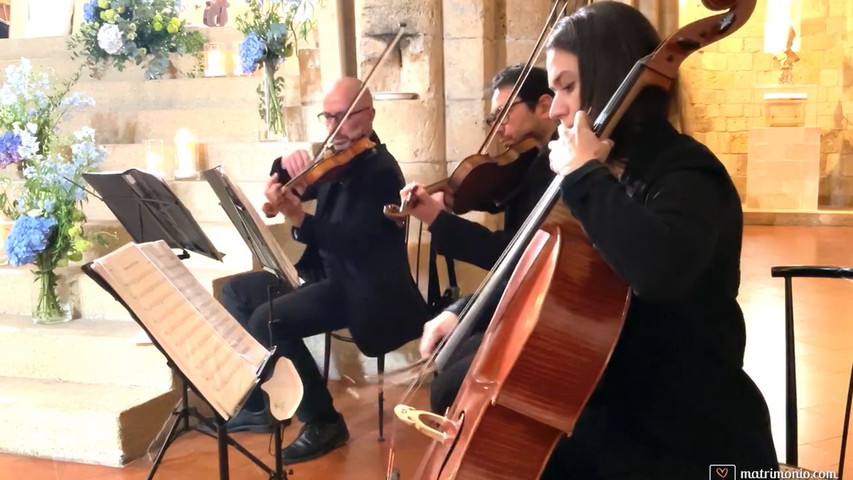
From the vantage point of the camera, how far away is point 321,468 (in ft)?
8.48

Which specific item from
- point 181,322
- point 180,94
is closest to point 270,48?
point 180,94

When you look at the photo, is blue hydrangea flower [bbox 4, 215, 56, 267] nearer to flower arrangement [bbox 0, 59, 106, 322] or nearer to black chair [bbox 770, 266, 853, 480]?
flower arrangement [bbox 0, 59, 106, 322]

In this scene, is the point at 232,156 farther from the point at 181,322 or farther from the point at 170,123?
the point at 181,322

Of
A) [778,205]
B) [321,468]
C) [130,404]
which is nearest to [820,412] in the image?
[321,468]

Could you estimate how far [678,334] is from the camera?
1.21 m

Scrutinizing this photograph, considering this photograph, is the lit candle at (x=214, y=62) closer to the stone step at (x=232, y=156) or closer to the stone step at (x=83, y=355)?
the stone step at (x=232, y=156)

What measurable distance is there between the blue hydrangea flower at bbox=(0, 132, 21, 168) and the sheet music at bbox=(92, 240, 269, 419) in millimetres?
1785

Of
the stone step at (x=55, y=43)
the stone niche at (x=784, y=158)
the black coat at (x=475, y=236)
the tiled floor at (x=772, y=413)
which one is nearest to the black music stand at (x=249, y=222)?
the black coat at (x=475, y=236)

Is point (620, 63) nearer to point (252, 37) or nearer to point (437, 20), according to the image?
point (437, 20)

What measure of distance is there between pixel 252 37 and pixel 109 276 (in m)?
2.40

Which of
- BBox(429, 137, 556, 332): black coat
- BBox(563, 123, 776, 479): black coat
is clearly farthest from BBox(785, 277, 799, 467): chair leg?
BBox(429, 137, 556, 332): black coat

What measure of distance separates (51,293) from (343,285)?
130 centimetres

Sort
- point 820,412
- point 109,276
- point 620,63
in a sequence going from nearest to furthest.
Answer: point 620,63
point 109,276
point 820,412

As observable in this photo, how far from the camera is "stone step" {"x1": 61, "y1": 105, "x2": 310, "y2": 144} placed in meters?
4.13
